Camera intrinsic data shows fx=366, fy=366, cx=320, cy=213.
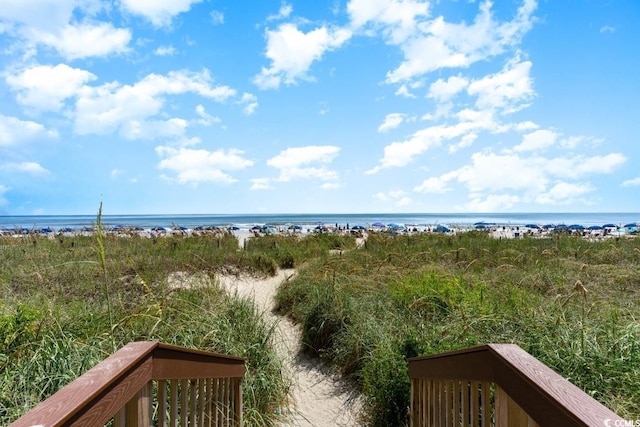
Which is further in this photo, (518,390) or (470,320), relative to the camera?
(470,320)

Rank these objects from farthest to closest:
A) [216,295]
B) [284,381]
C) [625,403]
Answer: [216,295] → [284,381] → [625,403]

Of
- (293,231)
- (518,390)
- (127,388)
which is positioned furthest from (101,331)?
(293,231)

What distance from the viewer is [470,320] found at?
15.0 ft

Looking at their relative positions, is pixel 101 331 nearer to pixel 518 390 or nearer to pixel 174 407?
pixel 174 407

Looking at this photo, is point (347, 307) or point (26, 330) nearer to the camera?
point (26, 330)

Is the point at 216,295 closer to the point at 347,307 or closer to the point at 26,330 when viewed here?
the point at 347,307

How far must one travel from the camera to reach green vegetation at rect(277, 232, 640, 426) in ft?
11.3

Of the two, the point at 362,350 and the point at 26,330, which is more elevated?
the point at 26,330

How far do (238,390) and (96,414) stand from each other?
7.33ft

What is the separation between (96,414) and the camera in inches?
40.7

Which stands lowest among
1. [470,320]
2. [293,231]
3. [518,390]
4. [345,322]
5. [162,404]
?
[345,322]

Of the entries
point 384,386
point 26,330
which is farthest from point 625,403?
point 26,330

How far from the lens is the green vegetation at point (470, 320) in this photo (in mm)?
3432

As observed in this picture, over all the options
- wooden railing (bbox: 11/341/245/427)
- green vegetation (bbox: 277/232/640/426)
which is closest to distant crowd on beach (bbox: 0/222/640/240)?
green vegetation (bbox: 277/232/640/426)
